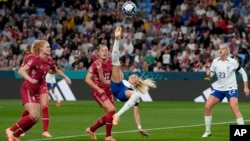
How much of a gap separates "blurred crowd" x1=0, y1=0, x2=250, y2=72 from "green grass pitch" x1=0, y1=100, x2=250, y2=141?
3062 millimetres

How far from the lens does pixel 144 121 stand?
25.1m

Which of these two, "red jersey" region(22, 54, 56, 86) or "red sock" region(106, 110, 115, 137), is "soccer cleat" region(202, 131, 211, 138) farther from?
"red jersey" region(22, 54, 56, 86)

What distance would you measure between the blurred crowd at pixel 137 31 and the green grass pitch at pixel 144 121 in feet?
10.0

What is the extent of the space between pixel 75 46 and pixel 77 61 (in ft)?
5.93

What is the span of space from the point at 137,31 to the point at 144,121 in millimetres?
15584

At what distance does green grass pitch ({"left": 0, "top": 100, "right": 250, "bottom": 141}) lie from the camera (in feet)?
Result: 65.1

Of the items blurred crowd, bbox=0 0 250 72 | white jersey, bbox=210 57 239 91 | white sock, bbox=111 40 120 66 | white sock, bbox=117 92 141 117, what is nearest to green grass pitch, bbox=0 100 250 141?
white jersey, bbox=210 57 239 91

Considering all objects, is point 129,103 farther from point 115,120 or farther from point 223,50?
point 223,50

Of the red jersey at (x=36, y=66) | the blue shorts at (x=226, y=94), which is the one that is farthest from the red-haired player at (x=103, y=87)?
the blue shorts at (x=226, y=94)

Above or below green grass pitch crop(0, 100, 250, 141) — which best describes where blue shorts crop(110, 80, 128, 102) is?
above

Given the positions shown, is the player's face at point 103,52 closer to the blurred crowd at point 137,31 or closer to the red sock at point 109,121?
the red sock at point 109,121

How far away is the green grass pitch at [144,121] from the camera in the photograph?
1983cm

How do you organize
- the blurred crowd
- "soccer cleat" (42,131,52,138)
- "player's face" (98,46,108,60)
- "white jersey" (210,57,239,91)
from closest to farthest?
"player's face" (98,46,108,60), "soccer cleat" (42,131,52,138), "white jersey" (210,57,239,91), the blurred crowd

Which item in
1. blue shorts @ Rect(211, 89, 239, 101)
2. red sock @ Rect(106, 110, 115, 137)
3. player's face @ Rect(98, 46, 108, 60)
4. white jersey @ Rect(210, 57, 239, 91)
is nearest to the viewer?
red sock @ Rect(106, 110, 115, 137)
